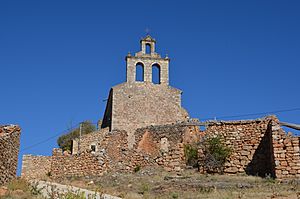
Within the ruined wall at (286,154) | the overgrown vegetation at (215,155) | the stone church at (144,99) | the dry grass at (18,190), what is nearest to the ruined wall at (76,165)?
the overgrown vegetation at (215,155)

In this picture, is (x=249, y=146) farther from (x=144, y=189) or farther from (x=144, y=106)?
(x=144, y=106)

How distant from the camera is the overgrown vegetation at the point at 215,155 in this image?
2134 cm

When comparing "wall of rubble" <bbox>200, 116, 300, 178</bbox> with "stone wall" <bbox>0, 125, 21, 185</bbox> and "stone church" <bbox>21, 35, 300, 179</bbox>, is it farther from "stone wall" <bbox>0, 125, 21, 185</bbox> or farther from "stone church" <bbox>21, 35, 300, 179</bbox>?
"stone wall" <bbox>0, 125, 21, 185</bbox>

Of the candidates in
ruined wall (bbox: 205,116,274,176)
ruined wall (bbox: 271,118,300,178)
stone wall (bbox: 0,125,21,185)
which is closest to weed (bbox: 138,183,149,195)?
stone wall (bbox: 0,125,21,185)

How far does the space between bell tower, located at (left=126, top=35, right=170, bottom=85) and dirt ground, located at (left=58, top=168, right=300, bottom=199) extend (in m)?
16.3

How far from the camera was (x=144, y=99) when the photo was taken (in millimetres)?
36094

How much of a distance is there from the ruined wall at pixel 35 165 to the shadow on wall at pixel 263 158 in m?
9.69

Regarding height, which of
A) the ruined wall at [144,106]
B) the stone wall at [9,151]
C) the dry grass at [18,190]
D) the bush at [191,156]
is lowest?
the dry grass at [18,190]

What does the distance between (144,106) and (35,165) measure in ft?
38.9

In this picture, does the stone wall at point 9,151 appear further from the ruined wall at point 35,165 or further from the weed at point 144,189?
the ruined wall at point 35,165

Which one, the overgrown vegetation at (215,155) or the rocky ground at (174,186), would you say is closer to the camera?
the rocky ground at (174,186)

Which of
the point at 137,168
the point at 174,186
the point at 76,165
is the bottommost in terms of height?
the point at 174,186

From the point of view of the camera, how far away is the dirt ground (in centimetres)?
1535

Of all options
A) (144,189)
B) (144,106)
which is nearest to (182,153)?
(144,189)
